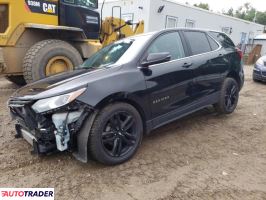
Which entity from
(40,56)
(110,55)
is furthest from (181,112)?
(40,56)

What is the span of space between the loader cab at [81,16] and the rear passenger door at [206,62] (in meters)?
3.54

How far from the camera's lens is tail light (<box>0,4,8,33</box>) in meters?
5.74

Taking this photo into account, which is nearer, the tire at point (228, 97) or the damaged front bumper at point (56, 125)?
the damaged front bumper at point (56, 125)

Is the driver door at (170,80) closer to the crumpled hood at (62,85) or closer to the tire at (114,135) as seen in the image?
the tire at (114,135)

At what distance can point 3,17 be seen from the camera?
581 cm

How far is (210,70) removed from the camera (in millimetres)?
4465

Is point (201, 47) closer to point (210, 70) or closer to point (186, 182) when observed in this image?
point (210, 70)

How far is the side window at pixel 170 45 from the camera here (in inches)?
150

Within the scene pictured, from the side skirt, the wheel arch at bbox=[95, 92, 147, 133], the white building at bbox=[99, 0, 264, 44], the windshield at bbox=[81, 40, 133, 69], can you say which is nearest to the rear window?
the side skirt

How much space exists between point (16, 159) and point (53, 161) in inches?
19.7

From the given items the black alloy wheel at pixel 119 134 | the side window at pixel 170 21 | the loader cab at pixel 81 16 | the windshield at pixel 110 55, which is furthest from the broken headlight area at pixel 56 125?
the side window at pixel 170 21

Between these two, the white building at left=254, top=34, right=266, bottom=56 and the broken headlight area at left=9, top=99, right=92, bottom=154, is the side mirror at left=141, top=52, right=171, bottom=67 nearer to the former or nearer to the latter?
the broken headlight area at left=9, top=99, right=92, bottom=154

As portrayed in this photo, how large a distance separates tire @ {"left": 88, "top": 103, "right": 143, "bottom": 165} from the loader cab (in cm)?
429

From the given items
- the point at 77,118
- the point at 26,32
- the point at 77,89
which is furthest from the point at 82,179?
the point at 26,32
